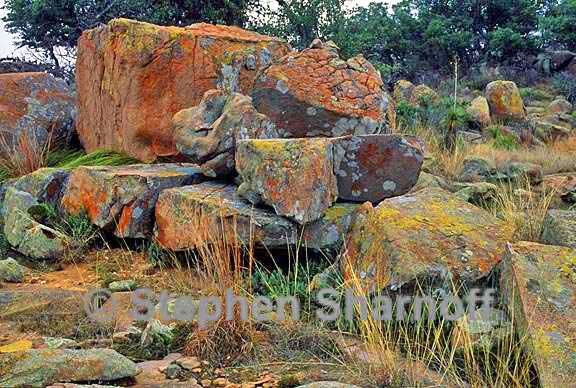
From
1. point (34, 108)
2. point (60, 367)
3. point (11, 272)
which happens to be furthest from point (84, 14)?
point (60, 367)

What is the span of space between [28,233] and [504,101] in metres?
11.3

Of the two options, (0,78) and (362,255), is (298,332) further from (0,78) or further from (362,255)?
Answer: (0,78)

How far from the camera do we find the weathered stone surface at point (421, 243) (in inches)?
136

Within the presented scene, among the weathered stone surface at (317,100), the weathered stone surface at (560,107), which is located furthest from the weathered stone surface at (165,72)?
the weathered stone surface at (560,107)

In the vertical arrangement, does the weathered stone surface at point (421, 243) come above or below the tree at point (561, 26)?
below

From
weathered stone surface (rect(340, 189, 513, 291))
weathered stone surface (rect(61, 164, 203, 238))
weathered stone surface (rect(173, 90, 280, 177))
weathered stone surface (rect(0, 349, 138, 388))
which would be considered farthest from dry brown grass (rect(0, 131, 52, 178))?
weathered stone surface (rect(0, 349, 138, 388))

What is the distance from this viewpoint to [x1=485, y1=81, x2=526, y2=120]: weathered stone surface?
1353 centimetres

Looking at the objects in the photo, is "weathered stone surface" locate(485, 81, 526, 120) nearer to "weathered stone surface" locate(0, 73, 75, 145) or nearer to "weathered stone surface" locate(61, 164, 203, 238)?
"weathered stone surface" locate(0, 73, 75, 145)

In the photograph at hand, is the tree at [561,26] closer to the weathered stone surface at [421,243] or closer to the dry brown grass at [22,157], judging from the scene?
the dry brown grass at [22,157]

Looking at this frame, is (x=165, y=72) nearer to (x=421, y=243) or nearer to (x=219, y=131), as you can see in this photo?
(x=219, y=131)

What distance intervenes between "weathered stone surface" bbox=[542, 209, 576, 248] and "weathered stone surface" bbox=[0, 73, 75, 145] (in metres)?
5.66

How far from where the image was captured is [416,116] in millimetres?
10734

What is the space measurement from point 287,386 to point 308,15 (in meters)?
10.9

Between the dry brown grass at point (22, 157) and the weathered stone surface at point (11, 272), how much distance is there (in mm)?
2572
